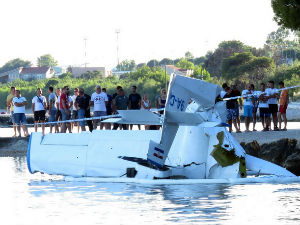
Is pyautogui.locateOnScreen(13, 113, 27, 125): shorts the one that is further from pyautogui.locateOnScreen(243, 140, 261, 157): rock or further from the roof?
the roof

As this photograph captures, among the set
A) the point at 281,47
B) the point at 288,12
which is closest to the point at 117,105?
the point at 288,12

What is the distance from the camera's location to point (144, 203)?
Answer: 13047 millimetres

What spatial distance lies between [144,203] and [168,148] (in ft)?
4.68

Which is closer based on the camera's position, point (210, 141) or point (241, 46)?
point (210, 141)

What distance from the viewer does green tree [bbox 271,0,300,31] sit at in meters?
25.5

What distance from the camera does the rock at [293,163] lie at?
1696 centimetres

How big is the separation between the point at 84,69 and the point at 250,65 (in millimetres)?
95272

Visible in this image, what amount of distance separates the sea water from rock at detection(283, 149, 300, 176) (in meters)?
2.21

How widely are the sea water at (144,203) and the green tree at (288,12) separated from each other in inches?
466

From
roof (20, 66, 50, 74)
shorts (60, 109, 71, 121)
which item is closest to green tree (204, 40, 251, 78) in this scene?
roof (20, 66, 50, 74)

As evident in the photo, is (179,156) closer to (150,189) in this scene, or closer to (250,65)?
(150,189)

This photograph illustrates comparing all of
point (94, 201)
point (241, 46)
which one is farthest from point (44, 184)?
point (241, 46)

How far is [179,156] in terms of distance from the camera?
49.9 feet

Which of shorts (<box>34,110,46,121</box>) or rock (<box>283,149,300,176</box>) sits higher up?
shorts (<box>34,110,46,121</box>)
